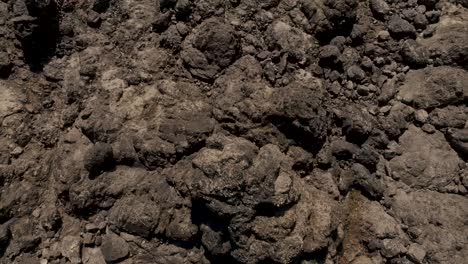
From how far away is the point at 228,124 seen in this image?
4.30 metres

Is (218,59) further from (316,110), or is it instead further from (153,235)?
(153,235)

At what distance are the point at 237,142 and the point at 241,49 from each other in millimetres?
1023

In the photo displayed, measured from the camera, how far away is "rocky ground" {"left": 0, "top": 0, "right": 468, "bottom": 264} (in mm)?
4211

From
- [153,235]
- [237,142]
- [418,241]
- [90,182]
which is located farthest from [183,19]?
[418,241]

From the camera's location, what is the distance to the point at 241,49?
14.9ft

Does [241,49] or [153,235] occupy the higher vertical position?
[241,49]

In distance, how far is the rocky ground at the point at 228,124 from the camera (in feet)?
13.8

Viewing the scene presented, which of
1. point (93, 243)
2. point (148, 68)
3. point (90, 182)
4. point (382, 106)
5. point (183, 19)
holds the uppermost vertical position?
point (183, 19)

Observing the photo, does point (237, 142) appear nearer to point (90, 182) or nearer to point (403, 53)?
point (90, 182)

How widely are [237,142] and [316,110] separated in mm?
865

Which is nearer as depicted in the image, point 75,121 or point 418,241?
point 418,241

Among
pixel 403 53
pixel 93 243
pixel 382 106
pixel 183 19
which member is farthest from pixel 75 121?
pixel 403 53

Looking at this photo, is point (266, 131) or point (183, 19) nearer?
point (266, 131)

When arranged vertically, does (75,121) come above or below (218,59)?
below
